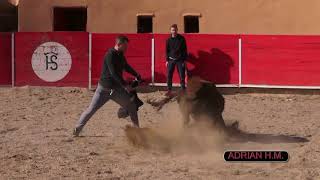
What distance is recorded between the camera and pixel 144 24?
1680 centimetres

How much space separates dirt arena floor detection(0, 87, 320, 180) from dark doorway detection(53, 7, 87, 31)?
505cm

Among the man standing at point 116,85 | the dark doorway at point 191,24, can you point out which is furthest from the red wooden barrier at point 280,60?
the man standing at point 116,85

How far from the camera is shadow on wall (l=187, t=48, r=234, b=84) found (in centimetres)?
1424

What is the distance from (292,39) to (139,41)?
3.42 metres

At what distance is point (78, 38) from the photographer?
14516 mm

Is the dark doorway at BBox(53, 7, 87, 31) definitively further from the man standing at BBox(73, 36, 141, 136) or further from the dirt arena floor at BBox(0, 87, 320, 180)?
the man standing at BBox(73, 36, 141, 136)

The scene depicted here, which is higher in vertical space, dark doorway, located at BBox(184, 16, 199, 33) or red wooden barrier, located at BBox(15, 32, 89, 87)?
dark doorway, located at BBox(184, 16, 199, 33)

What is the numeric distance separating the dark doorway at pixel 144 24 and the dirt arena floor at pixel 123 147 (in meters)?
4.81

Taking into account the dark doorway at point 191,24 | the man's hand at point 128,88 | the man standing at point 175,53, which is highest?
the dark doorway at point 191,24

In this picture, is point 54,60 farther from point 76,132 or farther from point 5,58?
point 76,132

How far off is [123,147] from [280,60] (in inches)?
290

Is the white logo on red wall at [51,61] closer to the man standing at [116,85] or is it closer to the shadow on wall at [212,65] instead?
the shadow on wall at [212,65]

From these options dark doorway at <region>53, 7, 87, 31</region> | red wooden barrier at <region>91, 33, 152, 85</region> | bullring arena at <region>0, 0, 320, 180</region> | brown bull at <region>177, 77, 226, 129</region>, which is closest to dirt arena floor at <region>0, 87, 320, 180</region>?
bullring arena at <region>0, 0, 320, 180</region>

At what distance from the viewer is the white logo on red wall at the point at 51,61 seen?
47.3 feet
